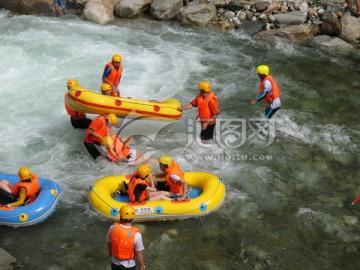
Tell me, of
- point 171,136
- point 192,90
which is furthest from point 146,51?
point 171,136

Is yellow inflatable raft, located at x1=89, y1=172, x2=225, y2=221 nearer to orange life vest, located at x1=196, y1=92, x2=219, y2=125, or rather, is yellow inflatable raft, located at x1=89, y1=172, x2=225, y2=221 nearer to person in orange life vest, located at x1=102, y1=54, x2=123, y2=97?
orange life vest, located at x1=196, y1=92, x2=219, y2=125

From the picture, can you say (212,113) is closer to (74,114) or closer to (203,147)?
(203,147)

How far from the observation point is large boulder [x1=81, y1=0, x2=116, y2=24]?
13758mm

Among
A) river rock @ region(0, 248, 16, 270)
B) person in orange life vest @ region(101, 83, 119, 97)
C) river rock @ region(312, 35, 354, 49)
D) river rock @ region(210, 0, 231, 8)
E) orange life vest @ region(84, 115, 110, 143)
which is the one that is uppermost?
river rock @ region(210, 0, 231, 8)

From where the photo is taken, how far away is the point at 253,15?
45.1 feet

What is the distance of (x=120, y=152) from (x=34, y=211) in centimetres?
194

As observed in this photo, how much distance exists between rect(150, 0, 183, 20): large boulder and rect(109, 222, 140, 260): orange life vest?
10136 mm

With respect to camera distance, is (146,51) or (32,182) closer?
(32,182)

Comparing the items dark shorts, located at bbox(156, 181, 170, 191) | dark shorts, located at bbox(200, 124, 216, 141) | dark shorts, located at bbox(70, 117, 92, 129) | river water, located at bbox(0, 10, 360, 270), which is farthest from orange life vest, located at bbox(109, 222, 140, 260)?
dark shorts, located at bbox(70, 117, 92, 129)

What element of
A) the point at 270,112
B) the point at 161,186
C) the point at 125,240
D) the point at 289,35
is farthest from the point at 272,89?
→ the point at 289,35

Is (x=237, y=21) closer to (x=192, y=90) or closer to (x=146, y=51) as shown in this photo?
(x=146, y=51)

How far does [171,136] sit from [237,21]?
6.11m

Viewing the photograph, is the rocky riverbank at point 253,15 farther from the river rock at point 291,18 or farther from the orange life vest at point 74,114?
the orange life vest at point 74,114

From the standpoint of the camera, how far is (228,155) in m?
8.60
